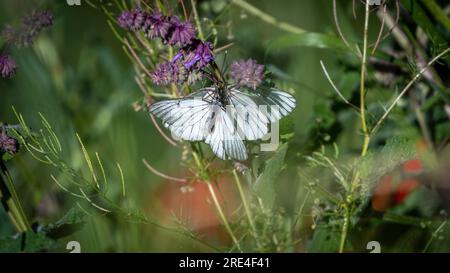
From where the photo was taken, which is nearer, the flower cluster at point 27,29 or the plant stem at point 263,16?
the flower cluster at point 27,29

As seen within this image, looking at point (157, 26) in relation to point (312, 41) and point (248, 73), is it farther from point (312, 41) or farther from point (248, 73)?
point (312, 41)

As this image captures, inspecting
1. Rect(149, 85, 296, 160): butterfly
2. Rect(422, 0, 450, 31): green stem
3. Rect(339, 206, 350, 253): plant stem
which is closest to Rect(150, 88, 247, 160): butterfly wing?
Rect(149, 85, 296, 160): butterfly

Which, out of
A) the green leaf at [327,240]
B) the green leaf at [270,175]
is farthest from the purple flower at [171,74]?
the green leaf at [327,240]

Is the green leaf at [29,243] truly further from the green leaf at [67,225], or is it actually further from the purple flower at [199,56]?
the purple flower at [199,56]

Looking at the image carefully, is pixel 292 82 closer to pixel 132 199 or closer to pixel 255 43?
pixel 255 43

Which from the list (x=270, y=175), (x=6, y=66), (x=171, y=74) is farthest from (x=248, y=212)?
(x=6, y=66)

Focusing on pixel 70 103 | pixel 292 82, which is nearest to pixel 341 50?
pixel 292 82
